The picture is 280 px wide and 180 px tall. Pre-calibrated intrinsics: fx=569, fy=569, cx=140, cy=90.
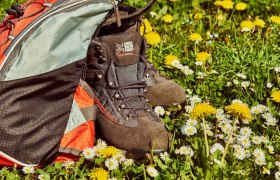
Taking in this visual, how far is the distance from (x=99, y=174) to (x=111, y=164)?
0.07 m

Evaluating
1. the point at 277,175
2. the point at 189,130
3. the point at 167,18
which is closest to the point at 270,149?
the point at 277,175

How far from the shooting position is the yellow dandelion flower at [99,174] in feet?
6.93

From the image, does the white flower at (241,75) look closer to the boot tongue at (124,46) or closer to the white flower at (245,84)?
the white flower at (245,84)

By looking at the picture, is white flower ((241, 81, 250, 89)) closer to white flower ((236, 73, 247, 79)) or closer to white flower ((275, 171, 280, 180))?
white flower ((236, 73, 247, 79))

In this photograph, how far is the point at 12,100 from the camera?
207cm

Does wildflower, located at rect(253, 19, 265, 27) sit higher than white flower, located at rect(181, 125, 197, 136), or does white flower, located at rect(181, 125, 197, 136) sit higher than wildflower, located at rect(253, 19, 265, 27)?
white flower, located at rect(181, 125, 197, 136)

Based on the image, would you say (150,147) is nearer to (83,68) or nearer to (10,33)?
(83,68)

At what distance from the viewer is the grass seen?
7.11 feet

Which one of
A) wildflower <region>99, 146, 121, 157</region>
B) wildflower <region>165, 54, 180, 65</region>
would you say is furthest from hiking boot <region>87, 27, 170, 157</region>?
wildflower <region>165, 54, 180, 65</region>

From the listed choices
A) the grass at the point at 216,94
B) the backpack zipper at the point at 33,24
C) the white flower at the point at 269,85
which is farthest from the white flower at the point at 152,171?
the white flower at the point at 269,85

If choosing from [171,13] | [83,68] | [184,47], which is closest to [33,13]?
[83,68]

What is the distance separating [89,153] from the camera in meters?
2.25

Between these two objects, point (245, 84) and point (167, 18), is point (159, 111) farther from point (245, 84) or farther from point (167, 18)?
point (167, 18)

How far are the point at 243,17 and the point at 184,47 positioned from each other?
0.66 m
